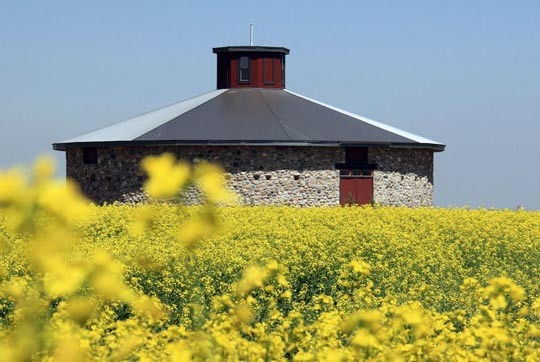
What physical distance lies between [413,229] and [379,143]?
A: 1258 cm

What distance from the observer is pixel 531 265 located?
50.8ft

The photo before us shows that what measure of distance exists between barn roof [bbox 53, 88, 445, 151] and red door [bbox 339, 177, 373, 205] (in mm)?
1218

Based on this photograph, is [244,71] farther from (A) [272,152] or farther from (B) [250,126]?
(A) [272,152]

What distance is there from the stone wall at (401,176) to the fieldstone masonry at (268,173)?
0.09 ft

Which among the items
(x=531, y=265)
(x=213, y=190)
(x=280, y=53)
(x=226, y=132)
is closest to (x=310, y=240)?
(x=531, y=265)

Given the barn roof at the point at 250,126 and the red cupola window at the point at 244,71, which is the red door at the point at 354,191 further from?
the red cupola window at the point at 244,71

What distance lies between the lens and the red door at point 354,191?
101 feet

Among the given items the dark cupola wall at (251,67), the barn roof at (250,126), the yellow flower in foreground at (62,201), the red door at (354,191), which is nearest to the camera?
the yellow flower in foreground at (62,201)

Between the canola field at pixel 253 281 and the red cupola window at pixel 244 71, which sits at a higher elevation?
the red cupola window at pixel 244 71

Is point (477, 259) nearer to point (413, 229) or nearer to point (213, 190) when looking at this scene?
point (413, 229)

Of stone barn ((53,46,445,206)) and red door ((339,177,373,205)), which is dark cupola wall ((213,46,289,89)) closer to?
stone barn ((53,46,445,206))

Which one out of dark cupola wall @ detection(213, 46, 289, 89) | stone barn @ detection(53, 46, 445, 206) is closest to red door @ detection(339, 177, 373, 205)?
stone barn @ detection(53, 46, 445, 206)

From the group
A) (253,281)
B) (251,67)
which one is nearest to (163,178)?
(253,281)

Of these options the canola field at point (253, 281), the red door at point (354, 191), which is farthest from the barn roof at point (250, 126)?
the canola field at point (253, 281)
